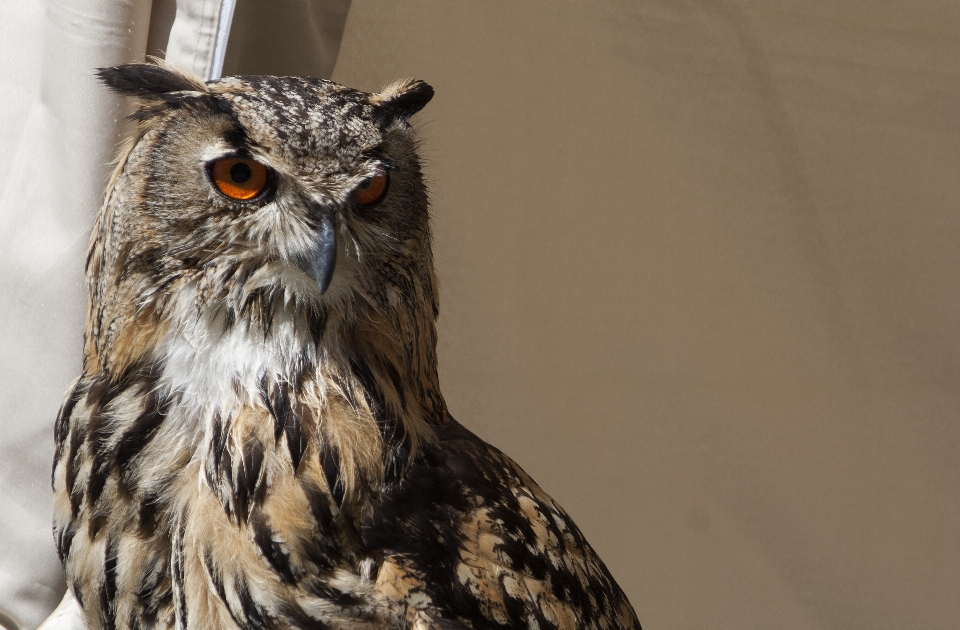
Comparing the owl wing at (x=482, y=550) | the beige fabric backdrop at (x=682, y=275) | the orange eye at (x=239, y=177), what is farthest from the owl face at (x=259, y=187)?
the beige fabric backdrop at (x=682, y=275)

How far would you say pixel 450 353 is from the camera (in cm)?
163

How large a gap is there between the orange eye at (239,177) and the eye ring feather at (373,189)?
8 cm

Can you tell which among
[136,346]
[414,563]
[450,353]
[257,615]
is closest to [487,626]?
[414,563]

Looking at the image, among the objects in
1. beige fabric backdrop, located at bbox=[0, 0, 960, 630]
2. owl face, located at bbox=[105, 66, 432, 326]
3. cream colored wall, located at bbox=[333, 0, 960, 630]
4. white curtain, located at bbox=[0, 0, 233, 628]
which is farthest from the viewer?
cream colored wall, located at bbox=[333, 0, 960, 630]

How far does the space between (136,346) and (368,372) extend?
22 centimetres

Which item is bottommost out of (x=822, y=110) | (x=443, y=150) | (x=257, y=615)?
(x=257, y=615)

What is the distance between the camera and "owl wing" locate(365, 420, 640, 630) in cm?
80

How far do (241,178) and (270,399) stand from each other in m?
0.20

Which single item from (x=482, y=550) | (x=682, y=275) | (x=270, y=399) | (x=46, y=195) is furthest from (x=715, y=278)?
(x=46, y=195)

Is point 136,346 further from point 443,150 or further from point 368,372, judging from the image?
point 443,150

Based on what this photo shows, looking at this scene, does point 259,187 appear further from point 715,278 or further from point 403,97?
point 715,278

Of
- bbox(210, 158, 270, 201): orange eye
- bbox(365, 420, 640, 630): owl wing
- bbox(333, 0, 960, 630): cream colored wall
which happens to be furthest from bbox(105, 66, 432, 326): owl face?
bbox(333, 0, 960, 630): cream colored wall

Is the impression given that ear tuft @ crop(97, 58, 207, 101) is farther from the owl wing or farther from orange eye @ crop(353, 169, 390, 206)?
the owl wing

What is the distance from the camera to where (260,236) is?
770mm
